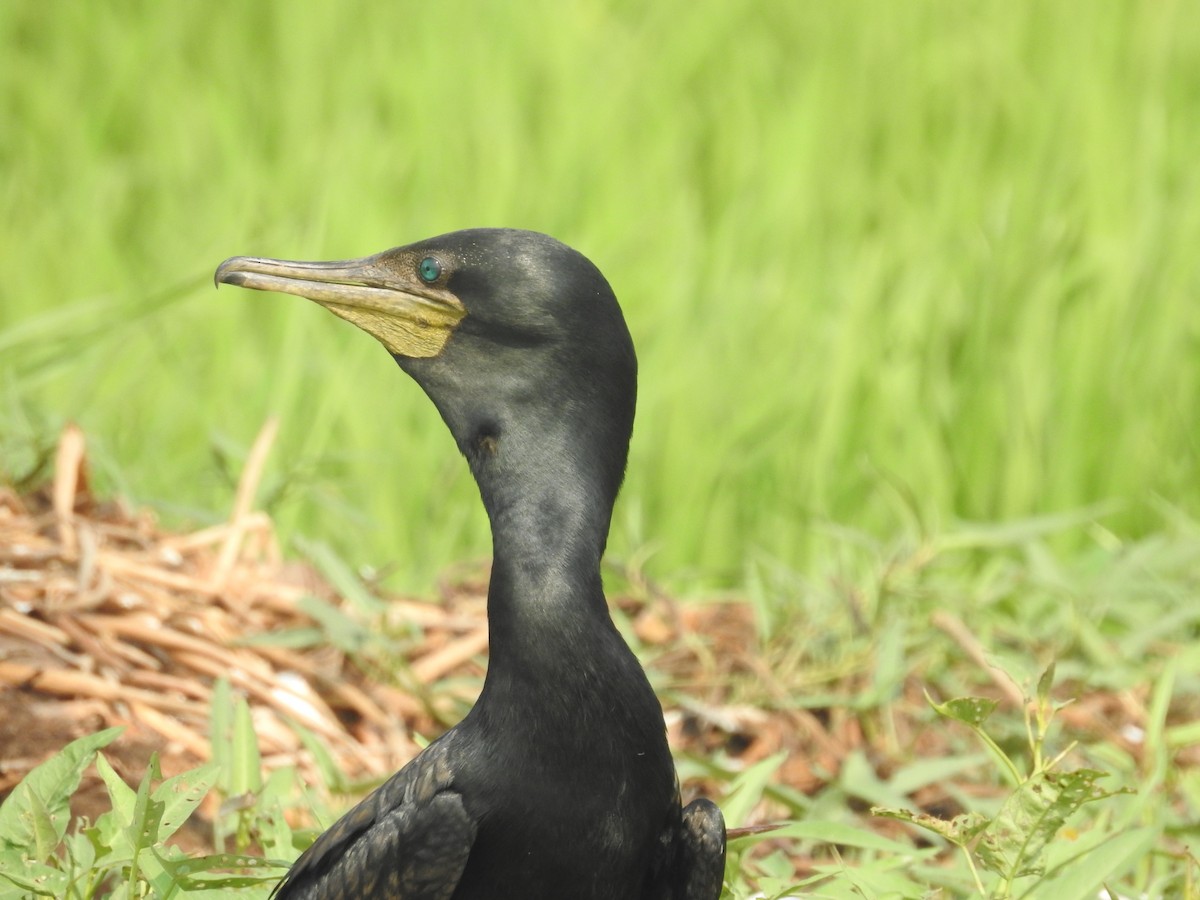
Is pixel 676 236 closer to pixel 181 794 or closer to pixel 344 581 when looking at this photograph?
pixel 344 581

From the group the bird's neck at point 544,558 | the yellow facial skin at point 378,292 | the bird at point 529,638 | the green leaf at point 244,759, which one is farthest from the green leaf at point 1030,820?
the green leaf at point 244,759

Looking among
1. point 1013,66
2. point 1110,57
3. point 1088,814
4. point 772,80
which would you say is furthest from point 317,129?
point 1088,814

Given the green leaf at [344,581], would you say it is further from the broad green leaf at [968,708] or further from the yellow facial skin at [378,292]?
the broad green leaf at [968,708]

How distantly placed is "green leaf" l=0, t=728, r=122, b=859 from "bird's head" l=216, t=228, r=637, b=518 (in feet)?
1.96

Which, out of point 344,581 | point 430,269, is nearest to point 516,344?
point 430,269

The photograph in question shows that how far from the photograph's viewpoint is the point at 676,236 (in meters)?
4.59

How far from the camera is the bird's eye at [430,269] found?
1.91m

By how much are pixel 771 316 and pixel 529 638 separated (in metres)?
2.67

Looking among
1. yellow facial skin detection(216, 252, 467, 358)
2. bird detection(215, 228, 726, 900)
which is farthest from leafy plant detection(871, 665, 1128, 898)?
yellow facial skin detection(216, 252, 467, 358)

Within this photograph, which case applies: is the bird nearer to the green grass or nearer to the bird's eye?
the bird's eye

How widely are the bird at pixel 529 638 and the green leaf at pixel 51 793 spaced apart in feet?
0.95

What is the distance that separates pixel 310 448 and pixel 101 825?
6.23 feet

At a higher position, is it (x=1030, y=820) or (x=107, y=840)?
(x=107, y=840)

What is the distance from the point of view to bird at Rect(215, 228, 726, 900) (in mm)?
1754
